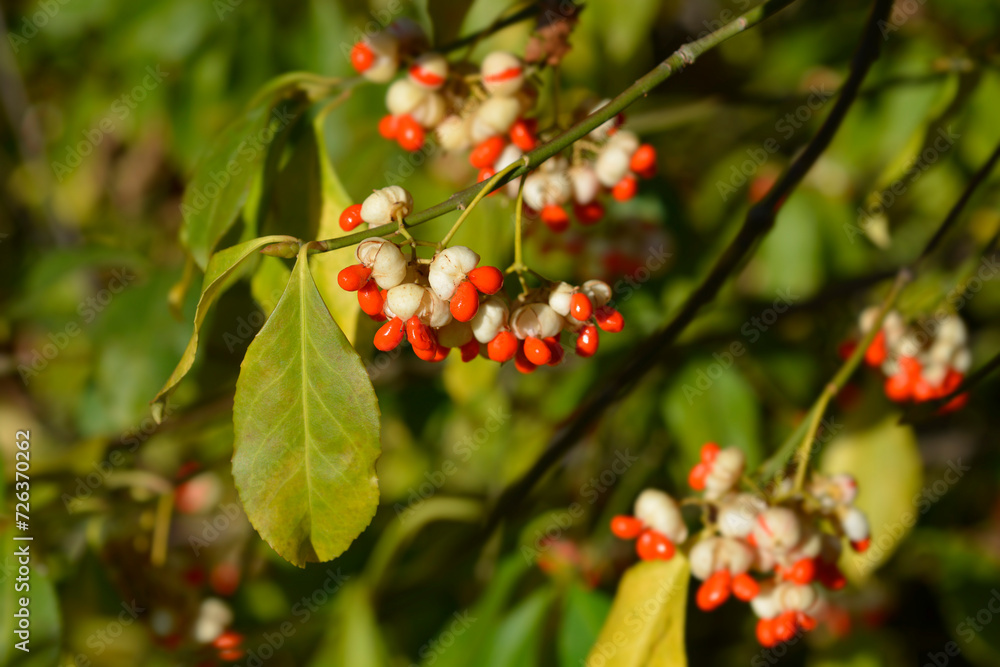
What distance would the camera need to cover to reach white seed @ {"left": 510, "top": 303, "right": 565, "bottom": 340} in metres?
0.80

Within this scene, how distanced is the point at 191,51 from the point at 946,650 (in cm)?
240

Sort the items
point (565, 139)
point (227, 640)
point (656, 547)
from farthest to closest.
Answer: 1. point (227, 640)
2. point (656, 547)
3. point (565, 139)

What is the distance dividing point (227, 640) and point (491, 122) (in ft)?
3.35

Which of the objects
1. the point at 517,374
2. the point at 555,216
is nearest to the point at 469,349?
the point at 555,216

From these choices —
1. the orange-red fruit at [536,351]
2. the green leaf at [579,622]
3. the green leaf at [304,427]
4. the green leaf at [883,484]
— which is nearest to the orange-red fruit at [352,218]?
the green leaf at [304,427]

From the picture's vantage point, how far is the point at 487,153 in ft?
3.09

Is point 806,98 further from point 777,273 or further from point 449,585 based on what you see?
point 449,585

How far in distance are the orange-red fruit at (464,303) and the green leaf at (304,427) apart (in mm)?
98

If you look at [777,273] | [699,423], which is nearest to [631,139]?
[699,423]

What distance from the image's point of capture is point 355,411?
27.7 inches

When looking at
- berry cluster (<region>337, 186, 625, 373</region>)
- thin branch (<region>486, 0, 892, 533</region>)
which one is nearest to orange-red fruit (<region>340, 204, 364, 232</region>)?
berry cluster (<region>337, 186, 625, 373</region>)

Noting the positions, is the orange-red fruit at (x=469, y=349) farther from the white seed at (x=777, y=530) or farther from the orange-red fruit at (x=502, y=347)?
the white seed at (x=777, y=530)

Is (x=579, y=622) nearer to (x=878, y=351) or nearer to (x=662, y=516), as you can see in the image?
(x=662, y=516)

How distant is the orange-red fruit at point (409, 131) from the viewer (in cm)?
98
